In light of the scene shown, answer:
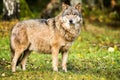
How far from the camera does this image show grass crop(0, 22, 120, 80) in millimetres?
12031

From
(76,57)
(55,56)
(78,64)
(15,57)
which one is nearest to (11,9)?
(76,57)

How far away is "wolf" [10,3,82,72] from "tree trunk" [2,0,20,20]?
9050mm

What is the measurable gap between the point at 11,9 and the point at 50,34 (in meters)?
9.52

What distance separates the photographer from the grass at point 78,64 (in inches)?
474

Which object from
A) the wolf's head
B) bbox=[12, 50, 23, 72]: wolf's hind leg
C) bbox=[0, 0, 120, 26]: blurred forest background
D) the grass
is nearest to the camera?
the grass

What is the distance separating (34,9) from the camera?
3281 cm

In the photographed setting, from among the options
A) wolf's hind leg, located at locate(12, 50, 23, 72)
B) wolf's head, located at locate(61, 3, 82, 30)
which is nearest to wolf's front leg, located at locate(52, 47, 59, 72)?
wolf's head, located at locate(61, 3, 82, 30)

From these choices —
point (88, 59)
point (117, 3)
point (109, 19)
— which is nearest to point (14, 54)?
point (88, 59)

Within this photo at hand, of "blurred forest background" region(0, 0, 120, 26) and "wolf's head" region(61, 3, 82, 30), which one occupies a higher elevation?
"wolf's head" region(61, 3, 82, 30)

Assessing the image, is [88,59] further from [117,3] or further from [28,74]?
[117,3]

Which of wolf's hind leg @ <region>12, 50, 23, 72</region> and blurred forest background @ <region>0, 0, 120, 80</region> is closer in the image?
blurred forest background @ <region>0, 0, 120, 80</region>

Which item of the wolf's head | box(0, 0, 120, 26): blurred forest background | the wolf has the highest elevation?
the wolf's head

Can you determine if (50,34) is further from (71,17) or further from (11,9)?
(11,9)

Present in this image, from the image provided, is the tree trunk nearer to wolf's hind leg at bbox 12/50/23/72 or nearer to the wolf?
the wolf
